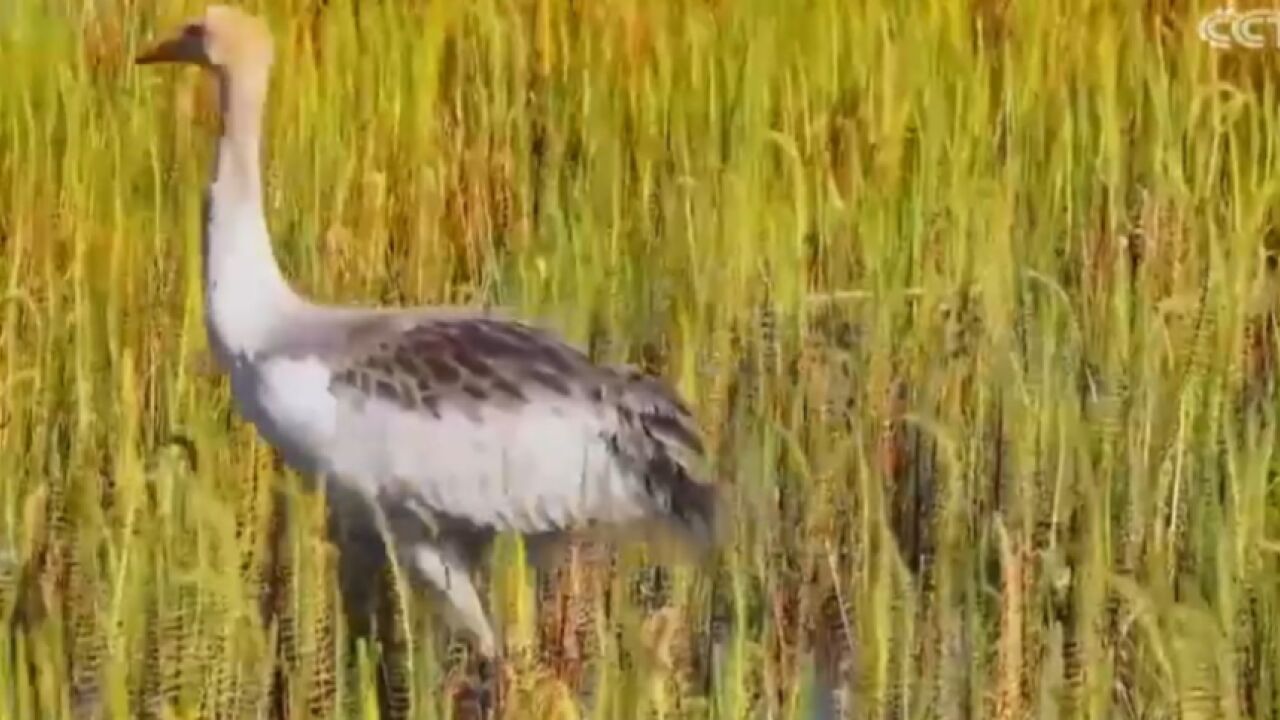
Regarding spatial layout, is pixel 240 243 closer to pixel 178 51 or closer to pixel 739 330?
pixel 178 51

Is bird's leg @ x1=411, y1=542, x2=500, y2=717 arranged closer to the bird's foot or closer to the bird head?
the bird's foot

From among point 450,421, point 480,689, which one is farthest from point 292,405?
point 480,689

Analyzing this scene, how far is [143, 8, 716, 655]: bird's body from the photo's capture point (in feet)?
5.41

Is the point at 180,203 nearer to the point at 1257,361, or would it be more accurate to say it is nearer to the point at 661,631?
the point at 661,631

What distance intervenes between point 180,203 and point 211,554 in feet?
0.83

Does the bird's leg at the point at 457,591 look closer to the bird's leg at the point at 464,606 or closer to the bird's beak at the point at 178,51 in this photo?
the bird's leg at the point at 464,606

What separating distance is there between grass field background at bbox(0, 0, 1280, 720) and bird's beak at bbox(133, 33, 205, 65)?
0.02 meters

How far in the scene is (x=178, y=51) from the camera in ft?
5.58

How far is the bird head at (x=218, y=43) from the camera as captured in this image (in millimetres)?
1694

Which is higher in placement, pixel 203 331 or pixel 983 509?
pixel 203 331

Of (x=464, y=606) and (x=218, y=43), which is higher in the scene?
(x=218, y=43)

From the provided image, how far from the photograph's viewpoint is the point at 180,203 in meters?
1.70

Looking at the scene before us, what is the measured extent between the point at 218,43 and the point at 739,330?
1.37 ft

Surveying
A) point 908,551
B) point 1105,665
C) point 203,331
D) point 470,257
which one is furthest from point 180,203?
point 1105,665
